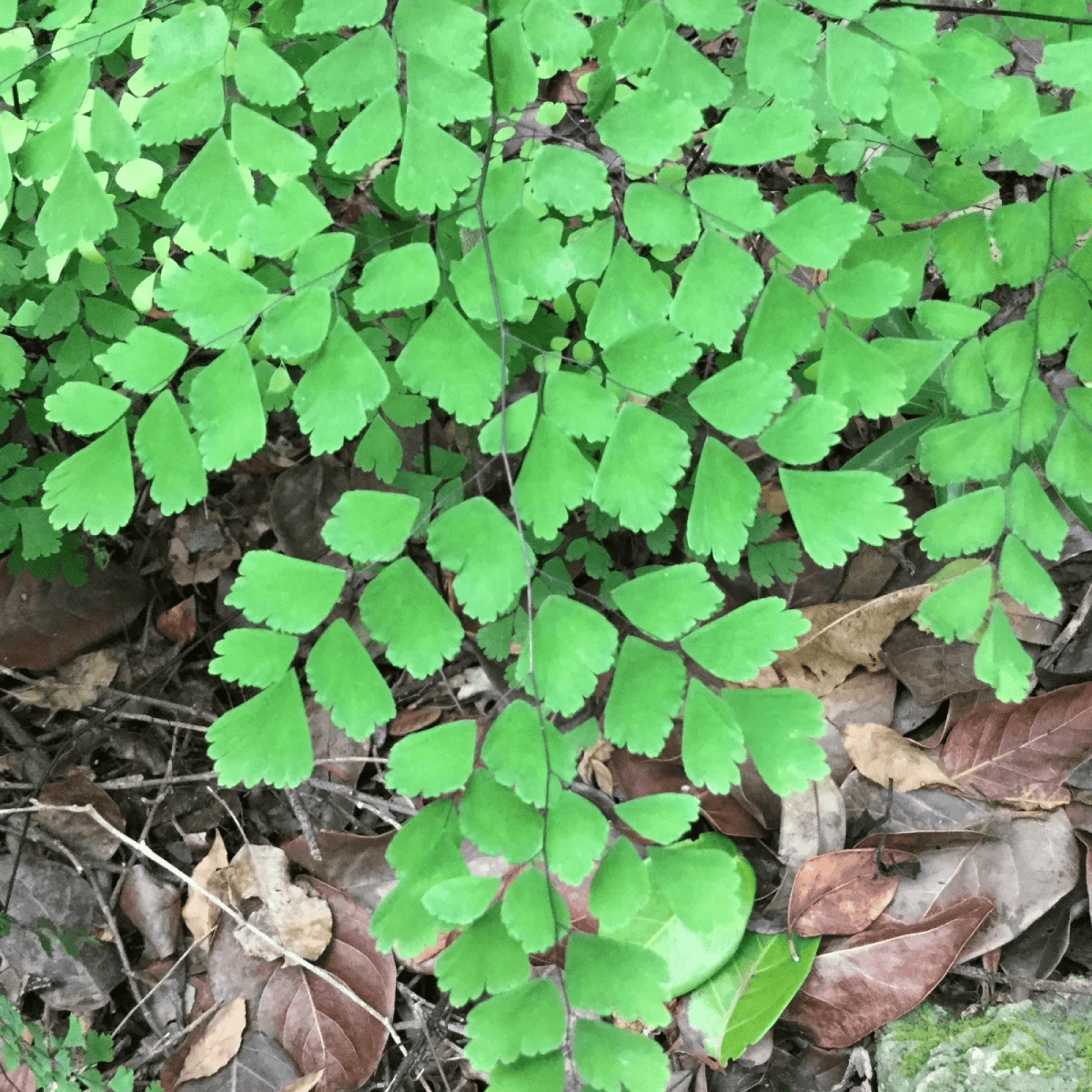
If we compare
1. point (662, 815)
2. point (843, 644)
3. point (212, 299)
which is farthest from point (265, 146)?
point (843, 644)

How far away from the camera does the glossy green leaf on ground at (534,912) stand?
2.30 ft

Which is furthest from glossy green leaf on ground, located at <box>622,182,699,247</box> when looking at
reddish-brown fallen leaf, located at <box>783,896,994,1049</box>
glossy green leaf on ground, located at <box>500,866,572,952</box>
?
reddish-brown fallen leaf, located at <box>783,896,994,1049</box>

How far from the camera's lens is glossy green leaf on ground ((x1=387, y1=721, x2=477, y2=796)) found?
2.58 feet

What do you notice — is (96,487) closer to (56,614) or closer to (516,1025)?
(516,1025)

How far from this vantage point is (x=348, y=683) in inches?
31.8

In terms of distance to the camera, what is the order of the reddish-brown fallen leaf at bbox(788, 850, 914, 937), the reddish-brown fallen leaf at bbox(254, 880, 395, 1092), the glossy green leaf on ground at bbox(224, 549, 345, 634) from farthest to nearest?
the reddish-brown fallen leaf at bbox(254, 880, 395, 1092) → the reddish-brown fallen leaf at bbox(788, 850, 914, 937) → the glossy green leaf on ground at bbox(224, 549, 345, 634)

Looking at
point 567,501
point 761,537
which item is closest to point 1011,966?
point 761,537

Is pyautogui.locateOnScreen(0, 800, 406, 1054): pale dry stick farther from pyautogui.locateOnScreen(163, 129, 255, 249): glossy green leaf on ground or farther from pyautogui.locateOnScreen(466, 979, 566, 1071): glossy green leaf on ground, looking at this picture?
pyautogui.locateOnScreen(163, 129, 255, 249): glossy green leaf on ground

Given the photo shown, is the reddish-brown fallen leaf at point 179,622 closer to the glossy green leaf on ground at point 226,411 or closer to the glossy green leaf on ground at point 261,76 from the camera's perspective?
the glossy green leaf on ground at point 226,411

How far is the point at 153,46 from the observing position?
790mm

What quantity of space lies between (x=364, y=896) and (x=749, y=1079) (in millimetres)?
638

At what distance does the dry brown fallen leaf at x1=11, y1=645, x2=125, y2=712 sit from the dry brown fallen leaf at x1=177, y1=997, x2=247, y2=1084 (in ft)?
2.03

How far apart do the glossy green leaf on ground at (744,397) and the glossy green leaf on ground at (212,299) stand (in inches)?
16.6

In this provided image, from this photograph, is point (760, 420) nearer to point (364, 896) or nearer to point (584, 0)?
point (584, 0)
